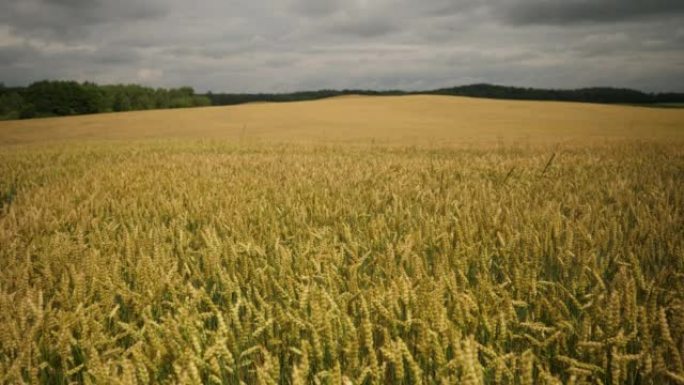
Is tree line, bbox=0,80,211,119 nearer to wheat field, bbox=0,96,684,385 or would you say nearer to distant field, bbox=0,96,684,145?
distant field, bbox=0,96,684,145

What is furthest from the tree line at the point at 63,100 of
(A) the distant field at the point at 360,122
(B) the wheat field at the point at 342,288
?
(B) the wheat field at the point at 342,288

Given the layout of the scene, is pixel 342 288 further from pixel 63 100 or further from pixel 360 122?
pixel 63 100

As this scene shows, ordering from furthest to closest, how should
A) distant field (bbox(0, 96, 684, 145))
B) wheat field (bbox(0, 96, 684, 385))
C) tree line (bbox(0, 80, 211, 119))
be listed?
tree line (bbox(0, 80, 211, 119)), distant field (bbox(0, 96, 684, 145)), wheat field (bbox(0, 96, 684, 385))

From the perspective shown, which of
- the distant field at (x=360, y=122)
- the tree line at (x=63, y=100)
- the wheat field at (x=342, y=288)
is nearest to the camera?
the wheat field at (x=342, y=288)

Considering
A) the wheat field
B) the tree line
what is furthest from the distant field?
the tree line

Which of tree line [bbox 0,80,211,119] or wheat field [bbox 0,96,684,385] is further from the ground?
tree line [bbox 0,80,211,119]

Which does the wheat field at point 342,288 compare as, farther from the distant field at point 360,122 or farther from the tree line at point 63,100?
the tree line at point 63,100

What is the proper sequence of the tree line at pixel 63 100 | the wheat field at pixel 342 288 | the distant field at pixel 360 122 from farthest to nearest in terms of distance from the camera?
the tree line at pixel 63 100 → the distant field at pixel 360 122 → the wheat field at pixel 342 288

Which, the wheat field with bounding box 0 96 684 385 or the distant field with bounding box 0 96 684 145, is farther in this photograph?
the distant field with bounding box 0 96 684 145

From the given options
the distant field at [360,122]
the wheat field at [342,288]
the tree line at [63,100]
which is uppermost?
the tree line at [63,100]

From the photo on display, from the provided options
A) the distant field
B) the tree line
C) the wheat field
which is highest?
the tree line

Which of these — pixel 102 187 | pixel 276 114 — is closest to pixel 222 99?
pixel 276 114

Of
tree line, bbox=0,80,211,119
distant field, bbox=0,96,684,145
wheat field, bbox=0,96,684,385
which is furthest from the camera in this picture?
tree line, bbox=0,80,211,119

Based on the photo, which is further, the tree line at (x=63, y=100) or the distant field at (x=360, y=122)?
the tree line at (x=63, y=100)
